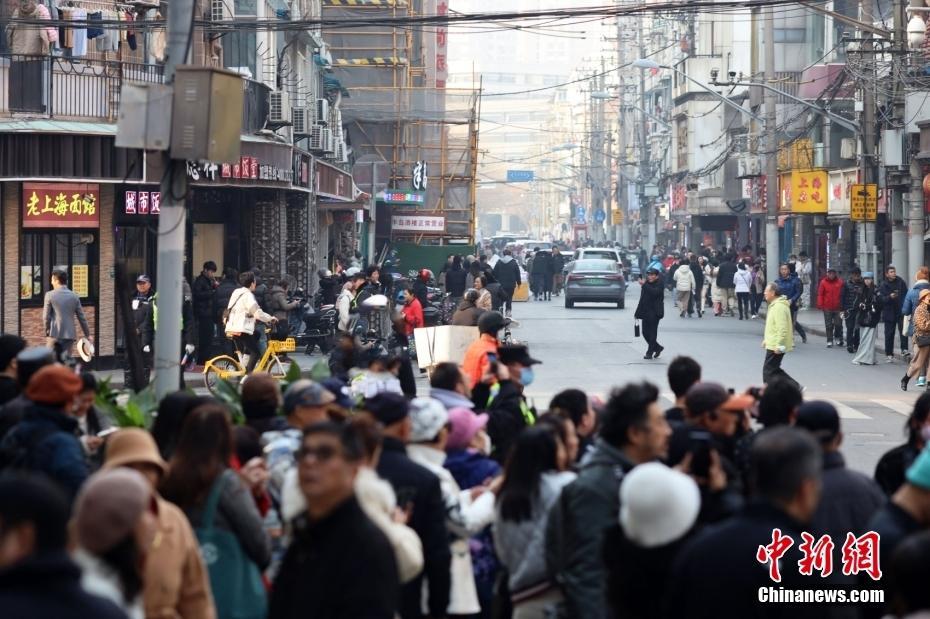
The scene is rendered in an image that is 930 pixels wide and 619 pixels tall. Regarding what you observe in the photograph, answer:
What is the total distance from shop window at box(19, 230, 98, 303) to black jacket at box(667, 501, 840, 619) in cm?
2029

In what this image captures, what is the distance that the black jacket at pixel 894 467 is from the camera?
7.70 m

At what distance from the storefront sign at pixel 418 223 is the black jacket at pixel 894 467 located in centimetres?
4789

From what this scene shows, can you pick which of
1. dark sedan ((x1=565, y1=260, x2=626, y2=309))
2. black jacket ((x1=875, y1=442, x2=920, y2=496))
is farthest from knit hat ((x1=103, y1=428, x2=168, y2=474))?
dark sedan ((x1=565, y1=260, x2=626, y2=309))

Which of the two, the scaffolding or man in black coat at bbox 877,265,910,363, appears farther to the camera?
the scaffolding

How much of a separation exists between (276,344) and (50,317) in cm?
349

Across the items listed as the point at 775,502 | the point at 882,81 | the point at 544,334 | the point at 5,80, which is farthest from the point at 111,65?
the point at 775,502

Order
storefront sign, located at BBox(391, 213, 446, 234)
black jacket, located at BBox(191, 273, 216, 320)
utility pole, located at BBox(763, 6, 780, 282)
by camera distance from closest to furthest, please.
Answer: black jacket, located at BBox(191, 273, 216, 320)
utility pole, located at BBox(763, 6, 780, 282)
storefront sign, located at BBox(391, 213, 446, 234)

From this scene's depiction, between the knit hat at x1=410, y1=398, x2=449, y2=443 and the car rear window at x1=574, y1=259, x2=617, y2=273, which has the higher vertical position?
the car rear window at x1=574, y1=259, x2=617, y2=273

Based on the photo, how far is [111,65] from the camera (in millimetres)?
24906

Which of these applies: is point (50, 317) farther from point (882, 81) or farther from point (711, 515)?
point (882, 81)

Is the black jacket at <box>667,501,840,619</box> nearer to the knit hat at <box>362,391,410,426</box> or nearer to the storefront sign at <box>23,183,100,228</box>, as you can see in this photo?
the knit hat at <box>362,391,410,426</box>

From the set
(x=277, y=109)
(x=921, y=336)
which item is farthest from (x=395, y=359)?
(x=277, y=109)

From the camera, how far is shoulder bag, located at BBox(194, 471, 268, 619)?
599cm

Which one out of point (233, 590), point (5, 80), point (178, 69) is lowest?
point (233, 590)
